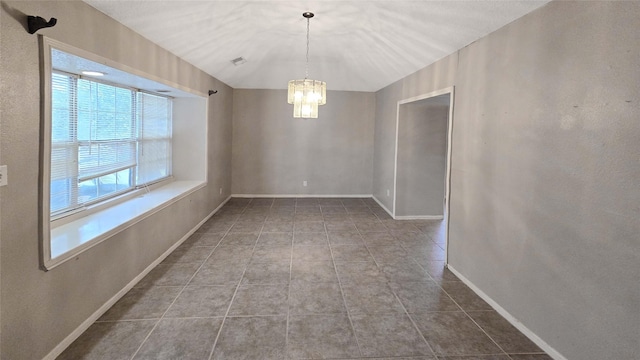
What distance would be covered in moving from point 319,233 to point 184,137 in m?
2.49

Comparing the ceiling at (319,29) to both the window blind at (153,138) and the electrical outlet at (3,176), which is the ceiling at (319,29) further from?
the electrical outlet at (3,176)

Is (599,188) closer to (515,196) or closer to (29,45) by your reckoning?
(515,196)

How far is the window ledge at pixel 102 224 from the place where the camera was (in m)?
2.32

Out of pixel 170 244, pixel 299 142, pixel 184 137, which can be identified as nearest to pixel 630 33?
pixel 170 244

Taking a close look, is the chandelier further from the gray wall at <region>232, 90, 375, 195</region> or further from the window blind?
the gray wall at <region>232, 90, 375, 195</region>

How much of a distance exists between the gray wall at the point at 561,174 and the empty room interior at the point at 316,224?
0.01 metres

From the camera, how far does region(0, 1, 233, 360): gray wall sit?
5.90ft

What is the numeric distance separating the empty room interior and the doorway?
0.44m

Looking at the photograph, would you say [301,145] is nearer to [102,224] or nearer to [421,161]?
[421,161]

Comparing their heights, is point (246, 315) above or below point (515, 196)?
below

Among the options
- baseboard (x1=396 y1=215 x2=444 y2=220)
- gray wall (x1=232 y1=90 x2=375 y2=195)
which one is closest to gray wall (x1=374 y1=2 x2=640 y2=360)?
baseboard (x1=396 y1=215 x2=444 y2=220)

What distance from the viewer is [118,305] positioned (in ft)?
9.39

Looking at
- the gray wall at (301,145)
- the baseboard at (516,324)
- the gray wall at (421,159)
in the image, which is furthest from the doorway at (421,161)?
the baseboard at (516,324)

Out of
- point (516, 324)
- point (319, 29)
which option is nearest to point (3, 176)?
point (516, 324)
